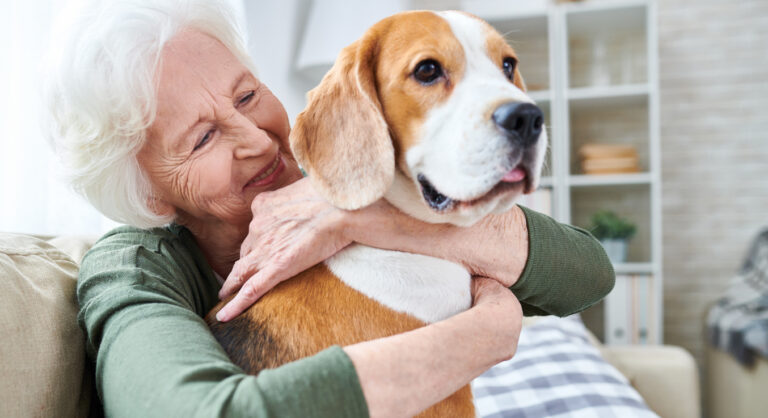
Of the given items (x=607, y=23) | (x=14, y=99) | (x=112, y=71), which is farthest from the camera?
(x=607, y=23)

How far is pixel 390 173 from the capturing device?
86cm

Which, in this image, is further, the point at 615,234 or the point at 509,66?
the point at 615,234

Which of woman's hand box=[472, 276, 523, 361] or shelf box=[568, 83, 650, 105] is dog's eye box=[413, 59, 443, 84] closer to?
woman's hand box=[472, 276, 523, 361]

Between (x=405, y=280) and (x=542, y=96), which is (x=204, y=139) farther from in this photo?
(x=542, y=96)

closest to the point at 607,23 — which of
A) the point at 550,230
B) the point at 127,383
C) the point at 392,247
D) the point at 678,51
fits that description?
the point at 678,51

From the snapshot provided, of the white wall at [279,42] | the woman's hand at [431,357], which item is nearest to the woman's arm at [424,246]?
the woman's hand at [431,357]

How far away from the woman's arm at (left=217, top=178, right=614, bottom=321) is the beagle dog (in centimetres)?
2

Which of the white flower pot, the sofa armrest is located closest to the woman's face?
the sofa armrest

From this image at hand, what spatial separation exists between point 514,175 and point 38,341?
73cm

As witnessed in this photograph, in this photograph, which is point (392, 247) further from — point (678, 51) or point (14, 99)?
point (678, 51)

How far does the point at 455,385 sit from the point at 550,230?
0.41 metres

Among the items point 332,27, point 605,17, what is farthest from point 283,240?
point 605,17

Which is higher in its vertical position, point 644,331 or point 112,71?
point 112,71

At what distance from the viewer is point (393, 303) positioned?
0.88 metres
